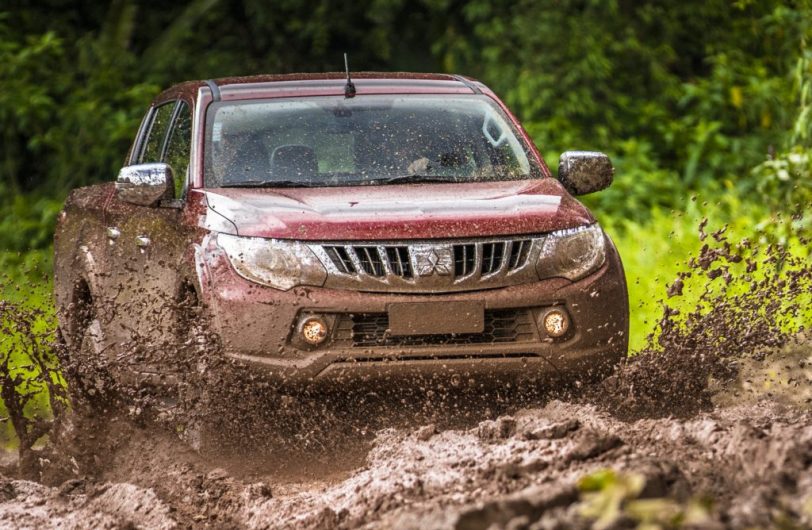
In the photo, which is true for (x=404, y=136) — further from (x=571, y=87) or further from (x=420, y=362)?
(x=571, y=87)

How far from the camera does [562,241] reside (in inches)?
240

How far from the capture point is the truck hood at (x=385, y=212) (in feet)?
19.3

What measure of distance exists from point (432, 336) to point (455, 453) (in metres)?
0.70

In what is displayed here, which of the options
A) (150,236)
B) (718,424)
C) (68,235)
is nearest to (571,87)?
(68,235)

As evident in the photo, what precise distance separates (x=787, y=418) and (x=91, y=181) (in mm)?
12029

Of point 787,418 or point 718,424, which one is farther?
point 787,418

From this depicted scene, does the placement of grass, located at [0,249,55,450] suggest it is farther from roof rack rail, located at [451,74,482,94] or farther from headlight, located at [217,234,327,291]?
roof rack rail, located at [451,74,482,94]

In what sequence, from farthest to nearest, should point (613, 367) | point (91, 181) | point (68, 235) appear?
point (91, 181)
point (68, 235)
point (613, 367)

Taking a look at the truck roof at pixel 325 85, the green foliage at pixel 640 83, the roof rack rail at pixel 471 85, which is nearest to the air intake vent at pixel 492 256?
the truck roof at pixel 325 85

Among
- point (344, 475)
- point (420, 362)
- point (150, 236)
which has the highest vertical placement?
point (150, 236)

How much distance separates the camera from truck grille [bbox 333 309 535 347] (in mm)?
5793

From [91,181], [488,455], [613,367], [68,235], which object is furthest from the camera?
[91,181]

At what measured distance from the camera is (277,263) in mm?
5820

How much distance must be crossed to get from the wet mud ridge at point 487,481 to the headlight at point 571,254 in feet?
1.80
